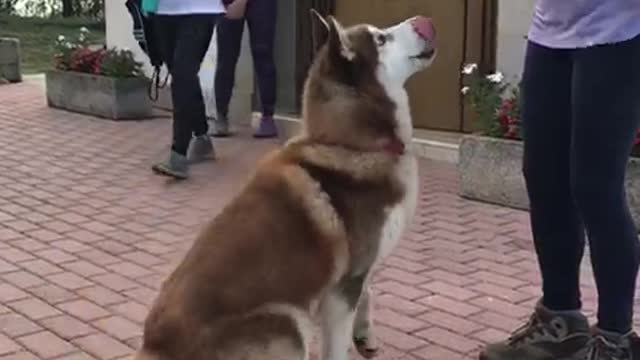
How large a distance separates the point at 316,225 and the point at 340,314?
13.7 inches

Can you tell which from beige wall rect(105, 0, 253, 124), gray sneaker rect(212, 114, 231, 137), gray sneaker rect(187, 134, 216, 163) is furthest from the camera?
beige wall rect(105, 0, 253, 124)

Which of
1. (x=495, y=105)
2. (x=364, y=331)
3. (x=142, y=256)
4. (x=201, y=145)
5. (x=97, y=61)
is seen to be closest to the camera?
(x=364, y=331)

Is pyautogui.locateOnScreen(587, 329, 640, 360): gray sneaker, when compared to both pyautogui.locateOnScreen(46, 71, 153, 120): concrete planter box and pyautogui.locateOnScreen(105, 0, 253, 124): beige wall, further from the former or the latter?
pyautogui.locateOnScreen(46, 71, 153, 120): concrete planter box

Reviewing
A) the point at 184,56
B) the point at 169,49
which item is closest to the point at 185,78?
the point at 184,56

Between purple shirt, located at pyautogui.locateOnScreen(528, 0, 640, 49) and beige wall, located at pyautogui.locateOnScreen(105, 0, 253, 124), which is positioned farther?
beige wall, located at pyautogui.locateOnScreen(105, 0, 253, 124)

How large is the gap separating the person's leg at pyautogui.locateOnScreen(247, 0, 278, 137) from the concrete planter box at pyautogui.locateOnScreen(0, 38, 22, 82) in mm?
5987

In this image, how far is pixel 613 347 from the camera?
3.55 meters

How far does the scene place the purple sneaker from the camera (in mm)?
9023

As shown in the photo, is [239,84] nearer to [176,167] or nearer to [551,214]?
[176,167]

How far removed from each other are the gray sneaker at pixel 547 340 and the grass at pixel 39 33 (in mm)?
12703

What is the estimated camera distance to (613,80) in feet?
10.9

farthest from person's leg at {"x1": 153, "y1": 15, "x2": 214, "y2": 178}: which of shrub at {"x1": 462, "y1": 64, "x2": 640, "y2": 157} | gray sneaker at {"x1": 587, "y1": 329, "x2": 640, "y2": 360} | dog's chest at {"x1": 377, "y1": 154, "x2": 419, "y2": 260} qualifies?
gray sneaker at {"x1": 587, "y1": 329, "x2": 640, "y2": 360}

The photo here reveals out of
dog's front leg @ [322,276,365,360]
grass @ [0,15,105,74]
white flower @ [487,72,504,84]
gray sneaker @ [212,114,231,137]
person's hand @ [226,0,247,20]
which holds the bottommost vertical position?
grass @ [0,15,105,74]

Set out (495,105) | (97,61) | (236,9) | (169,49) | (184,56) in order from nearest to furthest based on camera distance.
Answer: (495,105), (184,56), (169,49), (236,9), (97,61)
